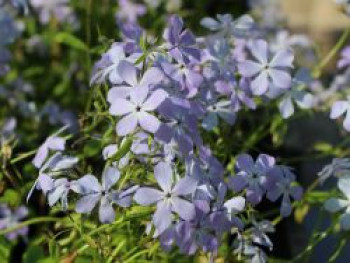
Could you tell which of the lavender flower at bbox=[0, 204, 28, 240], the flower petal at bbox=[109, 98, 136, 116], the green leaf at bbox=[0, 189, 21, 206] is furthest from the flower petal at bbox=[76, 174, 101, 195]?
the lavender flower at bbox=[0, 204, 28, 240]

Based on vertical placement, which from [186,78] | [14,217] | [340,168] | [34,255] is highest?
[186,78]

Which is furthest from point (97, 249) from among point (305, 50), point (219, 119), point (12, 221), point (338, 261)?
point (305, 50)

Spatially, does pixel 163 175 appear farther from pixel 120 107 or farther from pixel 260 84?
pixel 260 84

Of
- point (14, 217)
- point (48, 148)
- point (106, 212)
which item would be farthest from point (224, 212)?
point (14, 217)

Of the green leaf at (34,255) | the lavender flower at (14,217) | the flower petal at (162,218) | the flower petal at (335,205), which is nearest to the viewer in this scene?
the flower petal at (162,218)

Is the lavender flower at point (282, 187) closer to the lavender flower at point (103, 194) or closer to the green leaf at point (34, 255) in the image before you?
the lavender flower at point (103, 194)

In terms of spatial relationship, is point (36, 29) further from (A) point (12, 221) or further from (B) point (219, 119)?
(B) point (219, 119)

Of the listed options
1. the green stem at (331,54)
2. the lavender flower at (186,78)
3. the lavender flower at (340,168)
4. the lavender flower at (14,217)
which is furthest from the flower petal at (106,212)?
the green stem at (331,54)
